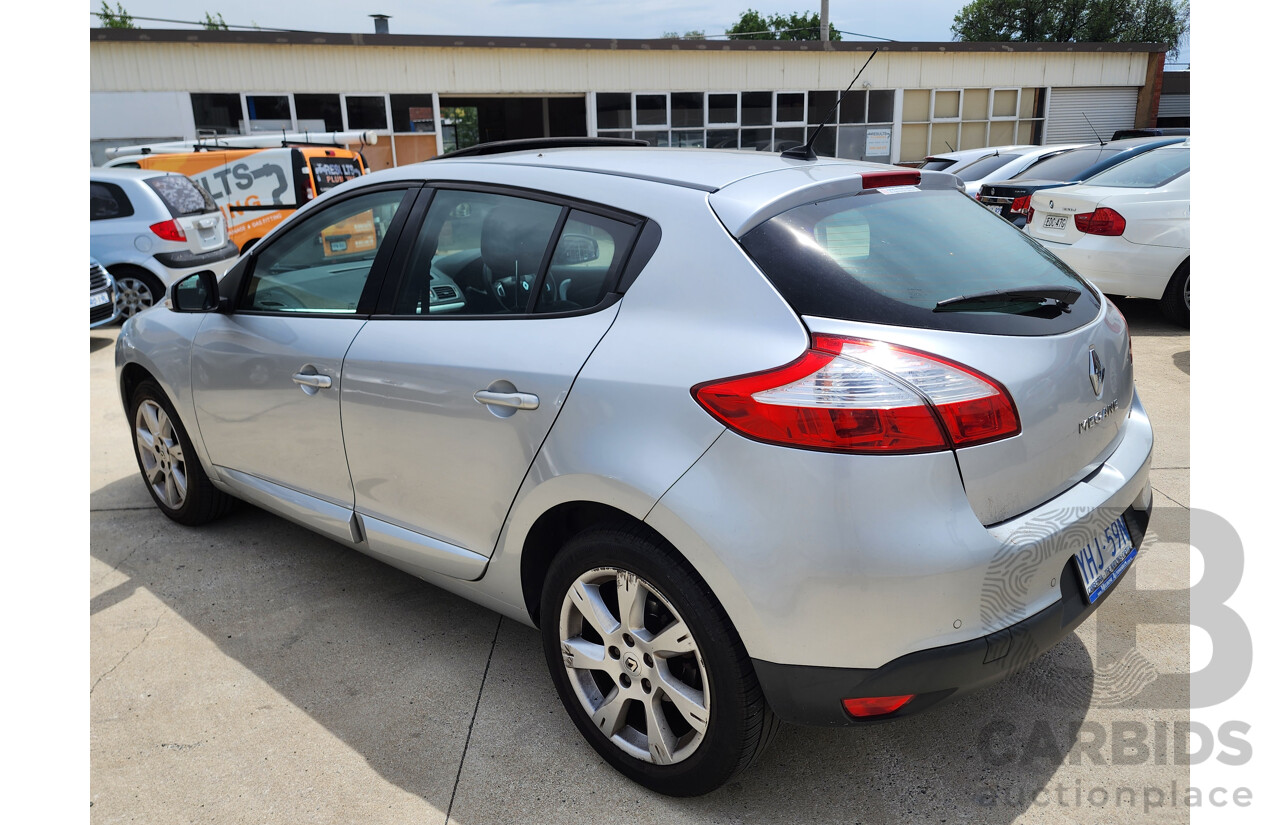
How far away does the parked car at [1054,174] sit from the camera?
873cm

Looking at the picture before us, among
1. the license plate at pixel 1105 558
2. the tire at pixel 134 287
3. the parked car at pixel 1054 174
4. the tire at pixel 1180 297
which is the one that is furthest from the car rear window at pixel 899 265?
the tire at pixel 134 287

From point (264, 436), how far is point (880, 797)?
2.50 m

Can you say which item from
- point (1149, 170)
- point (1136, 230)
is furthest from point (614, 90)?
point (1136, 230)

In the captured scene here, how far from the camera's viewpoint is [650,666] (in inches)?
87.6

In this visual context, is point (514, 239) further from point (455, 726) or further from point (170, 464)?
point (170, 464)

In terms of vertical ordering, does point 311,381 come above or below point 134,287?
above

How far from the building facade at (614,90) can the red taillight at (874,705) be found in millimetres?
16696

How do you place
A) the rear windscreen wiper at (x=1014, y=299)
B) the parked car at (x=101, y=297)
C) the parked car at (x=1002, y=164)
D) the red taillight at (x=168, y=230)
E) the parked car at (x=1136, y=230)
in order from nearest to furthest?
the rear windscreen wiper at (x=1014, y=299) < the parked car at (x=1136, y=230) < the parked car at (x=101, y=297) < the red taillight at (x=168, y=230) < the parked car at (x=1002, y=164)

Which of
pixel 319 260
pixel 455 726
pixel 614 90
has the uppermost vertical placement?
pixel 614 90

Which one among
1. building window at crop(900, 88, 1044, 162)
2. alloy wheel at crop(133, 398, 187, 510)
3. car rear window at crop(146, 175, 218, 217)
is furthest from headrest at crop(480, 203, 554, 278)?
building window at crop(900, 88, 1044, 162)

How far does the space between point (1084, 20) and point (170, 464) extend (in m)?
64.5

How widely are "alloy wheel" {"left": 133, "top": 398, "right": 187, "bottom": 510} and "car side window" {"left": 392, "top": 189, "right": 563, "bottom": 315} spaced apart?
6.02 feet

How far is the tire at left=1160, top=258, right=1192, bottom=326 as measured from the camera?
7.36 meters

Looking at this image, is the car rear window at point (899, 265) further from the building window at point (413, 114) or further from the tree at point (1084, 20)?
the tree at point (1084, 20)
